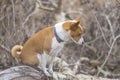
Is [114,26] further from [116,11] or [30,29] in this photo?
[30,29]

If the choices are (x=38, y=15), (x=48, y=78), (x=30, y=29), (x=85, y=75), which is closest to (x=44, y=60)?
(x=48, y=78)

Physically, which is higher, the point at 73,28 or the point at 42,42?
the point at 73,28

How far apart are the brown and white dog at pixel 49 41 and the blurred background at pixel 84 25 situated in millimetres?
1104

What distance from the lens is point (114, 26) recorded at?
605cm

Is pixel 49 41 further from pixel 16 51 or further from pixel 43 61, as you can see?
pixel 16 51

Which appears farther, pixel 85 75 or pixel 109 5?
pixel 109 5

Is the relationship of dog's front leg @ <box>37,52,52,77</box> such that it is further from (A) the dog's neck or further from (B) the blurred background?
(B) the blurred background

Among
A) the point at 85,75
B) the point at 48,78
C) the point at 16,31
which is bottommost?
the point at 85,75

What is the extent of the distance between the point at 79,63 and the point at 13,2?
51.8 inches

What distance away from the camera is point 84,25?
20.4 feet

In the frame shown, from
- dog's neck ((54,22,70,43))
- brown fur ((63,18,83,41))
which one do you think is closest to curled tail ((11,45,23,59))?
dog's neck ((54,22,70,43))

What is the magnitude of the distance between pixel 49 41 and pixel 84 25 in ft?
7.56

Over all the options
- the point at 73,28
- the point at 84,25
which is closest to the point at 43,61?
the point at 73,28

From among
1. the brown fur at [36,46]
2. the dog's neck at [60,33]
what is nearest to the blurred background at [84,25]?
the brown fur at [36,46]
